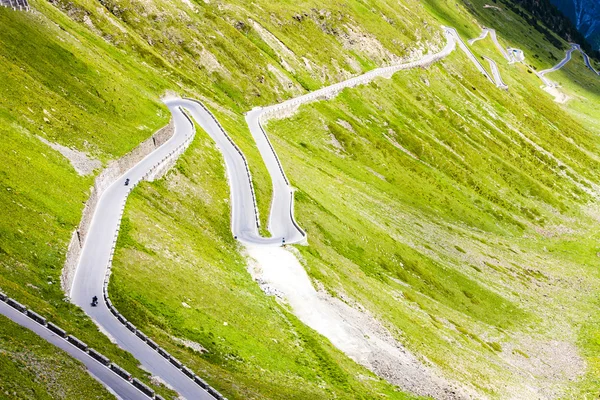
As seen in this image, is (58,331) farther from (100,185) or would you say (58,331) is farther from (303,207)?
(303,207)

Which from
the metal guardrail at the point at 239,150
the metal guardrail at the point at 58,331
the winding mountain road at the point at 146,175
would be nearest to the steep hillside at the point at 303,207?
the metal guardrail at the point at 58,331

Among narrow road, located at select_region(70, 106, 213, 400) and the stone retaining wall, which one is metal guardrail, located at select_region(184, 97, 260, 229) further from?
narrow road, located at select_region(70, 106, 213, 400)

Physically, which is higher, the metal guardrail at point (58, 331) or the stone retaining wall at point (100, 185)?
the metal guardrail at point (58, 331)

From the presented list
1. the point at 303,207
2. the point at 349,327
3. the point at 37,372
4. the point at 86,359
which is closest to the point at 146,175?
the point at 303,207

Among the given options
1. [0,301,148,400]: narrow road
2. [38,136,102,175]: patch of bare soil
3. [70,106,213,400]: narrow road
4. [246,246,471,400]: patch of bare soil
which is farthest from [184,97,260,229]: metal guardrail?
[0,301,148,400]: narrow road

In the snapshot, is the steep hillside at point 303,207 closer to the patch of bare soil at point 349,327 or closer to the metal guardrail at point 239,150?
the patch of bare soil at point 349,327

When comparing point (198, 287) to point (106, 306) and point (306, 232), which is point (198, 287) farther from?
point (306, 232)

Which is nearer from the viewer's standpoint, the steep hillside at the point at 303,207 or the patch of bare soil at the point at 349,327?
the steep hillside at the point at 303,207
